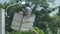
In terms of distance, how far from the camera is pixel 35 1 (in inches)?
1361

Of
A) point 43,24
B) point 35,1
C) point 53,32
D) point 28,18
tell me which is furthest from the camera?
point 35,1

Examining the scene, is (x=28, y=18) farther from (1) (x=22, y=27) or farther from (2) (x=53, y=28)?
(2) (x=53, y=28)

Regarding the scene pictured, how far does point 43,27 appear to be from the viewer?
1240 inches

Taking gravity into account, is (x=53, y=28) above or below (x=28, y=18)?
below

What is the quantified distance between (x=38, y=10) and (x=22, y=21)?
97.1 ft

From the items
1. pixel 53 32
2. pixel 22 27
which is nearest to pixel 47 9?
pixel 53 32

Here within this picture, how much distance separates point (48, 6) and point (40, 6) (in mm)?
1156

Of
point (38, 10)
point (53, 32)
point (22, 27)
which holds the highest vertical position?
point (22, 27)

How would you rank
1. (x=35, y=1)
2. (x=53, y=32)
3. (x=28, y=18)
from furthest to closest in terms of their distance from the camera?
1. (x=35, y=1)
2. (x=53, y=32)
3. (x=28, y=18)

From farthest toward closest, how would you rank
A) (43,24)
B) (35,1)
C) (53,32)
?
1. (35,1)
2. (43,24)
3. (53,32)

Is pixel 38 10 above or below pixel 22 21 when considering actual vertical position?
below

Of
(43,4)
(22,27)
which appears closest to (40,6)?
(43,4)

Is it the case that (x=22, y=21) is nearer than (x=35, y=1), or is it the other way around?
(x=22, y=21)

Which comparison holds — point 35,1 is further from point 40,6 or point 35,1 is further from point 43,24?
point 43,24
